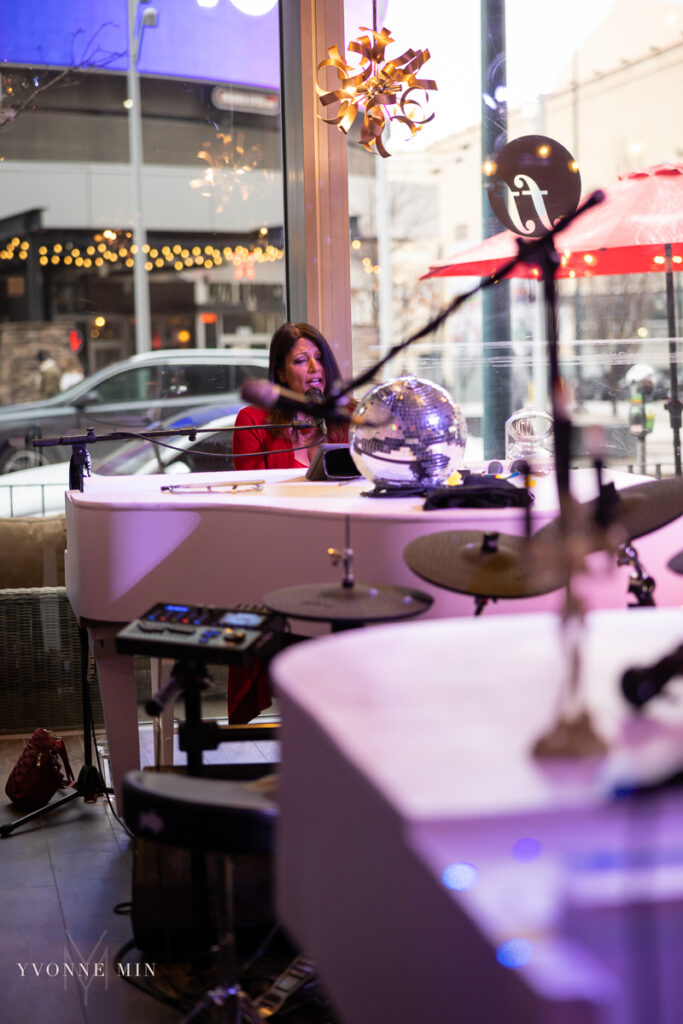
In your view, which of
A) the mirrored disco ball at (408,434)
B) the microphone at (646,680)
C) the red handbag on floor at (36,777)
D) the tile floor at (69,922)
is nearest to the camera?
the microphone at (646,680)

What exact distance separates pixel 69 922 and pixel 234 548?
3.15 feet

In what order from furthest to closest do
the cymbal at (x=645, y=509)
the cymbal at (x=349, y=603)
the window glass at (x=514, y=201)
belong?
the window glass at (x=514, y=201)
the cymbal at (x=645, y=509)
the cymbal at (x=349, y=603)

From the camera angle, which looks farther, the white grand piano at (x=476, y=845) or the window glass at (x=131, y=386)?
the window glass at (x=131, y=386)

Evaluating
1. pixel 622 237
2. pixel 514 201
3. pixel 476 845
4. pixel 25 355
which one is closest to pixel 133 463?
pixel 25 355

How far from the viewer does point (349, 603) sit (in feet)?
6.03

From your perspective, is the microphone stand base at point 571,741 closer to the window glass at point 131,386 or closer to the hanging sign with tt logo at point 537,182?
the hanging sign with tt logo at point 537,182

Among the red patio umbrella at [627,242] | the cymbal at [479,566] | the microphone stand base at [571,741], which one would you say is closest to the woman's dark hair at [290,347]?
the red patio umbrella at [627,242]

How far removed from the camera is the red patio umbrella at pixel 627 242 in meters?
3.63

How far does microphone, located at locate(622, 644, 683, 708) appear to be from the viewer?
1066mm

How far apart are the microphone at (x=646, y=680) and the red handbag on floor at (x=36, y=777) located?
2.59 metres

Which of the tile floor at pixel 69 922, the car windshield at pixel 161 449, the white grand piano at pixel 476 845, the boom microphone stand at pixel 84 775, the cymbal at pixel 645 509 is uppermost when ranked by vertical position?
the car windshield at pixel 161 449

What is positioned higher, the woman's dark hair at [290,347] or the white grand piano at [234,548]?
the woman's dark hair at [290,347]

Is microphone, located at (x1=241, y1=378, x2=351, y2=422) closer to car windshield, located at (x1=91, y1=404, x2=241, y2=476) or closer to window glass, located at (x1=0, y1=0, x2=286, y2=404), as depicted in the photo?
car windshield, located at (x1=91, y1=404, x2=241, y2=476)

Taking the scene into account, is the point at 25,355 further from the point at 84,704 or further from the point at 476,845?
the point at 476,845
